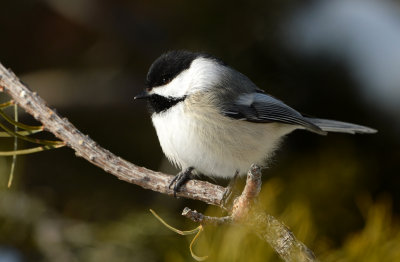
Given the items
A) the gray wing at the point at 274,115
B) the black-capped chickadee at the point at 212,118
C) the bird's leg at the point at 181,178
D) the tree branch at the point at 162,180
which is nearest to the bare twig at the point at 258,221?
the tree branch at the point at 162,180

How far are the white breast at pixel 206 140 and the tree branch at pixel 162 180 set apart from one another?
0.17m

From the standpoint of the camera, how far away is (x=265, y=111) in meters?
1.52

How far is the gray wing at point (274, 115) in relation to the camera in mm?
1449

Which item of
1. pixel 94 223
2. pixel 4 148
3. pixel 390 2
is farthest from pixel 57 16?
pixel 390 2

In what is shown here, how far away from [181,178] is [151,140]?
15.2 inches

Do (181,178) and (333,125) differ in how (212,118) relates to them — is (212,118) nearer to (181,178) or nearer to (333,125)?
(181,178)

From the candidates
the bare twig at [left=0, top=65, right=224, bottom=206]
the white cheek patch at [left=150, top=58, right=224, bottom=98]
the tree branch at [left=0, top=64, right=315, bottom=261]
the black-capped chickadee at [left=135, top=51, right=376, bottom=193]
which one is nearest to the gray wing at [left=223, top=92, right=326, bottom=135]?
the black-capped chickadee at [left=135, top=51, right=376, bottom=193]

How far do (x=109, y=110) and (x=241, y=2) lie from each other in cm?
56

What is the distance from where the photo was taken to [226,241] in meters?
0.90

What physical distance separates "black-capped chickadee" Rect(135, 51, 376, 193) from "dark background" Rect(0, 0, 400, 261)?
6cm

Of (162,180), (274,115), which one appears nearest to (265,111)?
(274,115)

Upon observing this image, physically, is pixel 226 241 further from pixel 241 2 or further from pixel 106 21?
pixel 106 21

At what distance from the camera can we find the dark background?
48.4 inches

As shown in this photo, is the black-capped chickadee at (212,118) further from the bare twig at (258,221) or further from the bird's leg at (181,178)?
the bare twig at (258,221)
